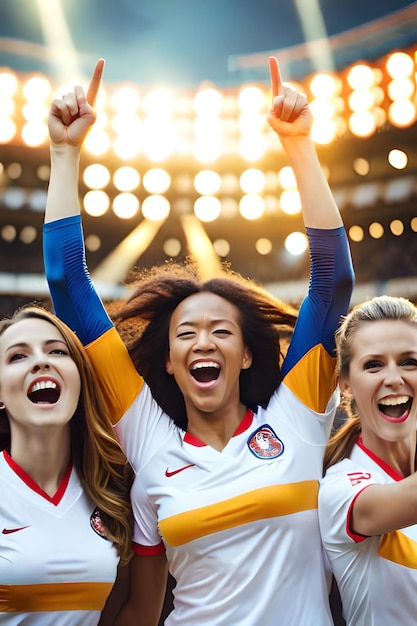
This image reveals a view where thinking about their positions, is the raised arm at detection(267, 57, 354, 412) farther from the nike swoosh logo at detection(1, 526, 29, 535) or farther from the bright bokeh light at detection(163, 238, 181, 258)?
the bright bokeh light at detection(163, 238, 181, 258)

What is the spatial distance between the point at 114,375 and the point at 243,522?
47 centimetres

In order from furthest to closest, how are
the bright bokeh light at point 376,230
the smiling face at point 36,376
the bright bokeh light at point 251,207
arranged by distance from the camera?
the bright bokeh light at point 251,207 < the bright bokeh light at point 376,230 < the smiling face at point 36,376

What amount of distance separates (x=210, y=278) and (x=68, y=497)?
653 mm

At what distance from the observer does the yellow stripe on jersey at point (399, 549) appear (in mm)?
1609

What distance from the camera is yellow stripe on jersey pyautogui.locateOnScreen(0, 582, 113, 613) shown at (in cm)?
167

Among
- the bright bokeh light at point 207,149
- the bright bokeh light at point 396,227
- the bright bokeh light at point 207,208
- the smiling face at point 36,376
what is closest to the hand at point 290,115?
the smiling face at point 36,376

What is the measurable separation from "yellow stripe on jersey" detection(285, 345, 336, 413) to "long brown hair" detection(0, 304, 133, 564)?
0.45 metres

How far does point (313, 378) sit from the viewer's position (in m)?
1.88

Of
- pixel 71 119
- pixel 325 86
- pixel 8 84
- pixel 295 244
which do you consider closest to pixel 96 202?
pixel 8 84

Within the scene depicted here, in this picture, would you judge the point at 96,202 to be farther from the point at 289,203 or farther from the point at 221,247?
the point at 289,203

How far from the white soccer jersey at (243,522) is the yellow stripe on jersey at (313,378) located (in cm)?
3

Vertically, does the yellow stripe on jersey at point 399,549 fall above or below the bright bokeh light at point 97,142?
below

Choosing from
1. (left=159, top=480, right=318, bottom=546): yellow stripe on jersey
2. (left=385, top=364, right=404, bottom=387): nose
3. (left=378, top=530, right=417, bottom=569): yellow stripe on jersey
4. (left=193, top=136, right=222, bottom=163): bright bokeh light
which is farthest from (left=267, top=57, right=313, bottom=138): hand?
(left=193, top=136, right=222, bottom=163): bright bokeh light

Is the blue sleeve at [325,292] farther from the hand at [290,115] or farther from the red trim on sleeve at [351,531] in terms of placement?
the red trim on sleeve at [351,531]
